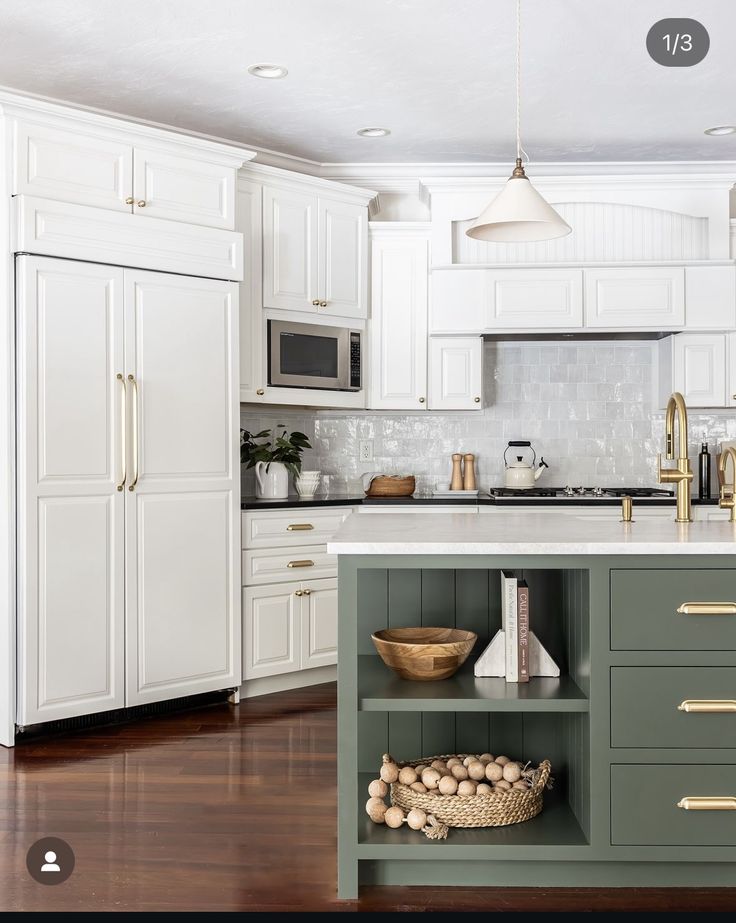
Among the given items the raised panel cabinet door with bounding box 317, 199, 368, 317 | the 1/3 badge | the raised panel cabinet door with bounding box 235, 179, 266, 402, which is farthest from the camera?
the raised panel cabinet door with bounding box 317, 199, 368, 317

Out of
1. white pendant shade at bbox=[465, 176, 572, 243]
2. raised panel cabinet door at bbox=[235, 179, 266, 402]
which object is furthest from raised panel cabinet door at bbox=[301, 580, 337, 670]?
white pendant shade at bbox=[465, 176, 572, 243]

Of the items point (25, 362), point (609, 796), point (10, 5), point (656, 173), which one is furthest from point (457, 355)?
point (609, 796)

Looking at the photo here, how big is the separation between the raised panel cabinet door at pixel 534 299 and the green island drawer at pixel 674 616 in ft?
9.03

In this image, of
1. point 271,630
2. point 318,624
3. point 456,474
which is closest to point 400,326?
point 456,474

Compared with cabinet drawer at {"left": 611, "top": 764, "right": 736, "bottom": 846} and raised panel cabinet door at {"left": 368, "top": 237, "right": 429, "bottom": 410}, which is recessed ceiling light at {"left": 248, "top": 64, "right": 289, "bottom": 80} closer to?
raised panel cabinet door at {"left": 368, "top": 237, "right": 429, "bottom": 410}

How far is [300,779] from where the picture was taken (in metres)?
3.16

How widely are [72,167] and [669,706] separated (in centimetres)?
294

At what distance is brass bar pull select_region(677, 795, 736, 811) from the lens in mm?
2260

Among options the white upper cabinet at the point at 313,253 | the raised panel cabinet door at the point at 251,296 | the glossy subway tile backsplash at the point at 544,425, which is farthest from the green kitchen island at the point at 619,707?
the glossy subway tile backsplash at the point at 544,425

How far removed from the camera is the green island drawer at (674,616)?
2277 mm

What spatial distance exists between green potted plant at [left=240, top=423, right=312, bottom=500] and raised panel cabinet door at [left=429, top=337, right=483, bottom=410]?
784mm

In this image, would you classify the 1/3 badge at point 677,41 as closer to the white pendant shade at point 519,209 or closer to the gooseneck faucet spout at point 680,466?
the white pendant shade at point 519,209

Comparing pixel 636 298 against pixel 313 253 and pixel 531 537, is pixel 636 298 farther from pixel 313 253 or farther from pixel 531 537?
pixel 531 537

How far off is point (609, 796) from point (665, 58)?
2904mm
